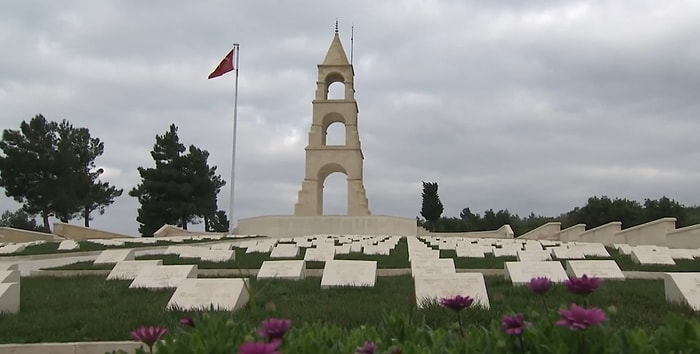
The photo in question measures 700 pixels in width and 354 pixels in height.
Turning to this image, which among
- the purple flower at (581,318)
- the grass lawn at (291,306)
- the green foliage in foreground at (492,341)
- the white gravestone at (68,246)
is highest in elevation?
the white gravestone at (68,246)

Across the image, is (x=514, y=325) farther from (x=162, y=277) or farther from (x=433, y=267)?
(x=162, y=277)

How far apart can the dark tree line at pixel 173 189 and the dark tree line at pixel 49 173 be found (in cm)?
320

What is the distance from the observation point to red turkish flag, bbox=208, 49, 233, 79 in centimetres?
2912

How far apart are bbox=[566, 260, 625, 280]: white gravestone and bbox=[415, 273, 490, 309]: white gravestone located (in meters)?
2.27

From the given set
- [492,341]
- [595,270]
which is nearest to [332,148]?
[595,270]

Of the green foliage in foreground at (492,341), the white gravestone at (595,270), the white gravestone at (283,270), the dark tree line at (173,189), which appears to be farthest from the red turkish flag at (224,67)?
the green foliage in foreground at (492,341)

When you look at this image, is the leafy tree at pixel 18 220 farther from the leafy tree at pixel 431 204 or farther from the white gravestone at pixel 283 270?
the white gravestone at pixel 283 270

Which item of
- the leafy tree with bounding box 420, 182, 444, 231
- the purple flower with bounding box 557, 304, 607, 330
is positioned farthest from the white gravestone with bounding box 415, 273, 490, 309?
the leafy tree with bounding box 420, 182, 444, 231

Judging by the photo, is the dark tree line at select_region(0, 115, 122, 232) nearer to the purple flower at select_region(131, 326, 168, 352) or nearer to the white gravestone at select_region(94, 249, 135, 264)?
the white gravestone at select_region(94, 249, 135, 264)

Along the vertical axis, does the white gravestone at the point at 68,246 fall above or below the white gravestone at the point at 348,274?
above

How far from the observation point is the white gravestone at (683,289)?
511 centimetres

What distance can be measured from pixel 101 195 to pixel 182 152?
19.7 ft

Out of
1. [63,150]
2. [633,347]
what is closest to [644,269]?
[633,347]

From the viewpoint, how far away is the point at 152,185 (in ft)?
133
